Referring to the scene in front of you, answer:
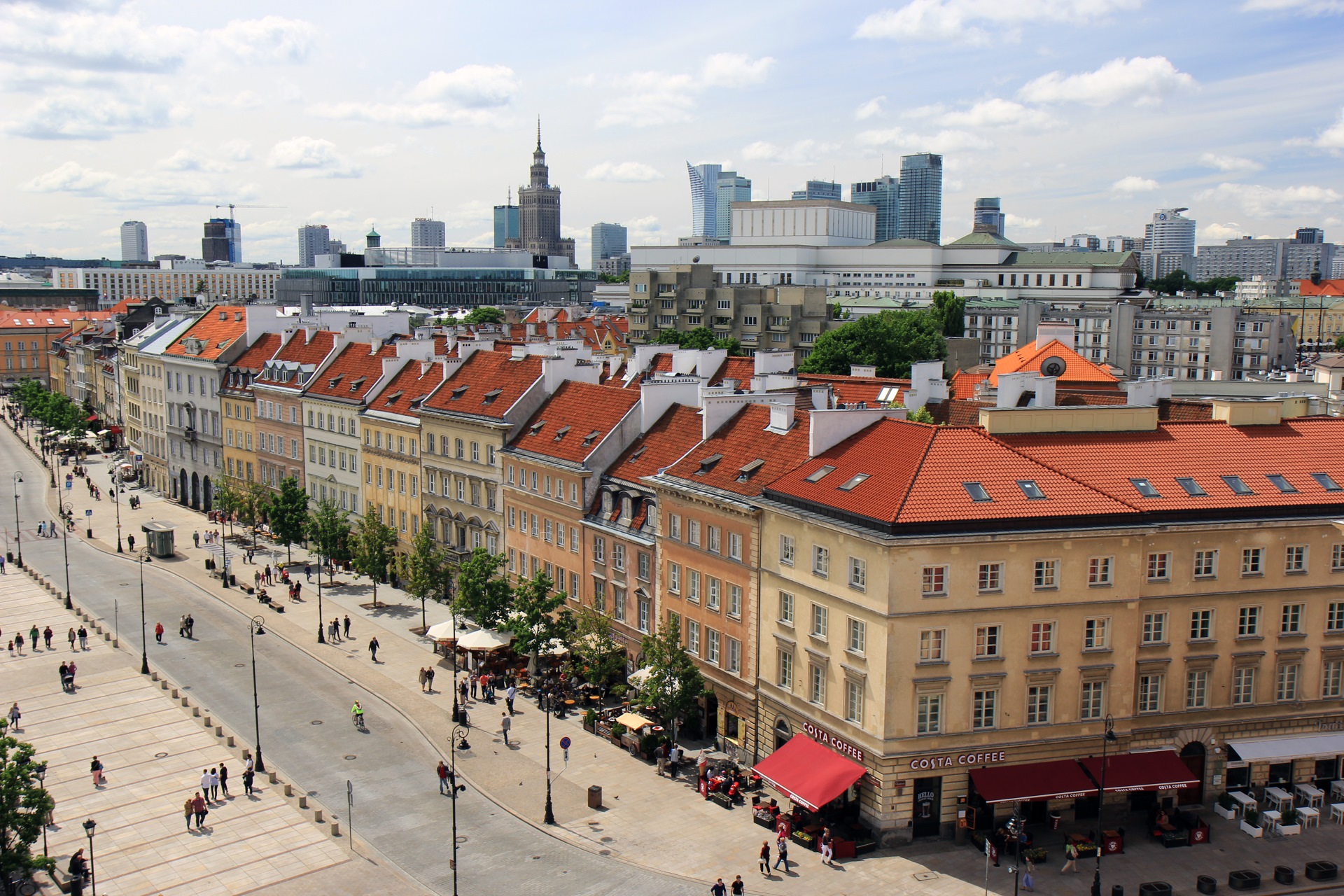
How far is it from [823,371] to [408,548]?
73.8m

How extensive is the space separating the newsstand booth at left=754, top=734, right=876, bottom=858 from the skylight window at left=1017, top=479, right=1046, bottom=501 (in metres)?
12.1

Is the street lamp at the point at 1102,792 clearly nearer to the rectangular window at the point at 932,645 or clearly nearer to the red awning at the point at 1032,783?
the red awning at the point at 1032,783

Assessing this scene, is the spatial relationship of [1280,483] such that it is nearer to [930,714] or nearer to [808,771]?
[930,714]

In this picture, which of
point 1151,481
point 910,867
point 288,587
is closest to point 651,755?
point 910,867

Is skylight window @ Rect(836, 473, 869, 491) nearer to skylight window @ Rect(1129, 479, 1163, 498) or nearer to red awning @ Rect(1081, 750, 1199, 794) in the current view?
skylight window @ Rect(1129, 479, 1163, 498)

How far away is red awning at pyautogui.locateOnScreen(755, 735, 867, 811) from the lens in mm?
46281

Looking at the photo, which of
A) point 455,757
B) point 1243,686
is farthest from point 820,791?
point 455,757

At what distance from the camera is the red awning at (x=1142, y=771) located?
155 ft

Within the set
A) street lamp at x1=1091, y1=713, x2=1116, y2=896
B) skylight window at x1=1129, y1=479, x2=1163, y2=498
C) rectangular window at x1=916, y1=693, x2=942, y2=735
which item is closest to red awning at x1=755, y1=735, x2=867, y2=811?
rectangular window at x1=916, y1=693, x2=942, y2=735

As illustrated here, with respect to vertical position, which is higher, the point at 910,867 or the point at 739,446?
the point at 739,446

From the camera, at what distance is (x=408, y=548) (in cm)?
8688

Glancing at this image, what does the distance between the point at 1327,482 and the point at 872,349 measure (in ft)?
328

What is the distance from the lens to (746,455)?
58.3m

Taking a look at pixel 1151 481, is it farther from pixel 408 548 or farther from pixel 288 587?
pixel 288 587
